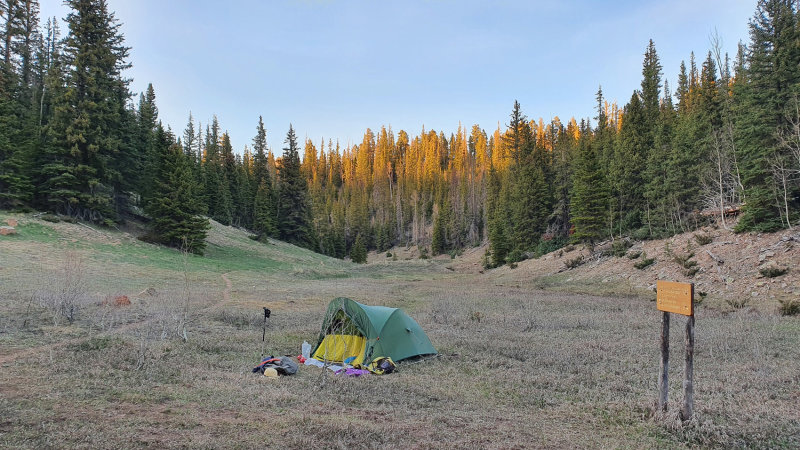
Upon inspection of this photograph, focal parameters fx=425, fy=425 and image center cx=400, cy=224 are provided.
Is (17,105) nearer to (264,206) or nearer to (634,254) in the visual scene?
(264,206)

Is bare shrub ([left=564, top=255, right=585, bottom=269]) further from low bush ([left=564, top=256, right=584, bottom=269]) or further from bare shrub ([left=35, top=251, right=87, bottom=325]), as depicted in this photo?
bare shrub ([left=35, top=251, right=87, bottom=325])

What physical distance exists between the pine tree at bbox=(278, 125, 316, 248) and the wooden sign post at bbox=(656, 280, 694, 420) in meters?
58.0

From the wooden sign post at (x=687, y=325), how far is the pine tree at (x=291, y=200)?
58.0 m

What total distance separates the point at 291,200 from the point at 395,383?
55.8 metres

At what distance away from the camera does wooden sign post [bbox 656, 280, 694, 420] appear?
5934mm

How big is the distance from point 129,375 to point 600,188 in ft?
122

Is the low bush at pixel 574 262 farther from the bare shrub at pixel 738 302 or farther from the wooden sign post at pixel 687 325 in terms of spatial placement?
the wooden sign post at pixel 687 325

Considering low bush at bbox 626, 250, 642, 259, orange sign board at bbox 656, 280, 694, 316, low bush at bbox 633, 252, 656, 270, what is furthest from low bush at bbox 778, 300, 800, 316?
low bush at bbox 626, 250, 642, 259

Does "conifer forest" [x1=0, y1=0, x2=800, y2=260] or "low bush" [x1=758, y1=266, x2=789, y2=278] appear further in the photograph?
"conifer forest" [x1=0, y1=0, x2=800, y2=260]

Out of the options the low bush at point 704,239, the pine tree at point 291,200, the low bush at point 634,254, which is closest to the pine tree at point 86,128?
the pine tree at point 291,200

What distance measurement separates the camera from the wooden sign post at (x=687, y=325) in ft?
19.5

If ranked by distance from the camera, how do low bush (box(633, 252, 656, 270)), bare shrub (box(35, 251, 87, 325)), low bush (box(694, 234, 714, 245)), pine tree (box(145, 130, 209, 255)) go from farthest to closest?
pine tree (box(145, 130, 209, 255)) → low bush (box(633, 252, 656, 270)) → low bush (box(694, 234, 714, 245)) → bare shrub (box(35, 251, 87, 325))

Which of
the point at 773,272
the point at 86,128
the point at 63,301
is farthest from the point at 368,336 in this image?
the point at 86,128

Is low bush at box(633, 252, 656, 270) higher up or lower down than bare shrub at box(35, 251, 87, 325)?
higher up
